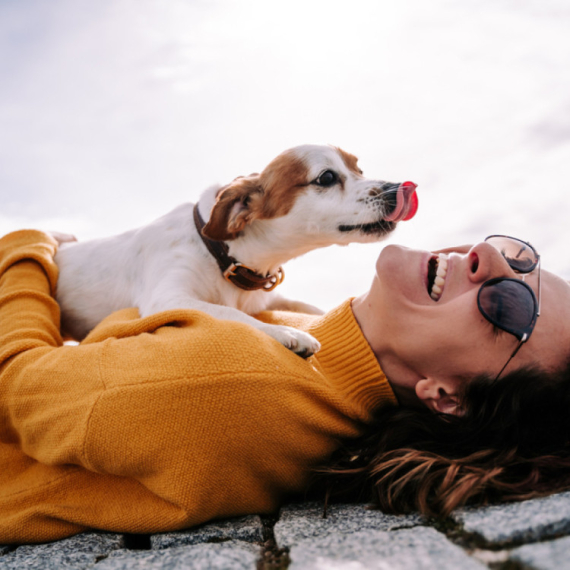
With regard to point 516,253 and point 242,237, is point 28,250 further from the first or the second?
point 516,253

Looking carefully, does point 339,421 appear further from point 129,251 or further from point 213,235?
point 129,251

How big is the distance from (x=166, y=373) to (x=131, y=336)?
1.03ft

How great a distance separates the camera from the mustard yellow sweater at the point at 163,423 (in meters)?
1.39

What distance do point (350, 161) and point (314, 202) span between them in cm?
37

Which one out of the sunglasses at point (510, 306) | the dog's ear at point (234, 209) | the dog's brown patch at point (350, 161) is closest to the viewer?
the sunglasses at point (510, 306)

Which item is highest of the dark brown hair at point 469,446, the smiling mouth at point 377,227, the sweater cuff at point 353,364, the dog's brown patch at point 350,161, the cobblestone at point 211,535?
the dog's brown patch at point 350,161

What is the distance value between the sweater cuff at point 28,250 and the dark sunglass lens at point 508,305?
5.98 ft

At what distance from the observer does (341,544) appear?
1.16 metres

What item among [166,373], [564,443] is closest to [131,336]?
[166,373]

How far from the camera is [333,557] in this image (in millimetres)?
1074

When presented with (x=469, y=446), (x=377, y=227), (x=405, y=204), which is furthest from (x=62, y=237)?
(x=469, y=446)

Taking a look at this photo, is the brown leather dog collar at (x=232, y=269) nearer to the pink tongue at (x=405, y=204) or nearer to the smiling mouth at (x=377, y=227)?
the smiling mouth at (x=377, y=227)

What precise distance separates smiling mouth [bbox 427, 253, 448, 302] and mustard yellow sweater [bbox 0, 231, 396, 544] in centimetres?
28

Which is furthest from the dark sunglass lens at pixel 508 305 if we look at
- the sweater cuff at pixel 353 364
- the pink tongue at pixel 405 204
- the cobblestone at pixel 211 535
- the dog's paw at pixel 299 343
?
the pink tongue at pixel 405 204
